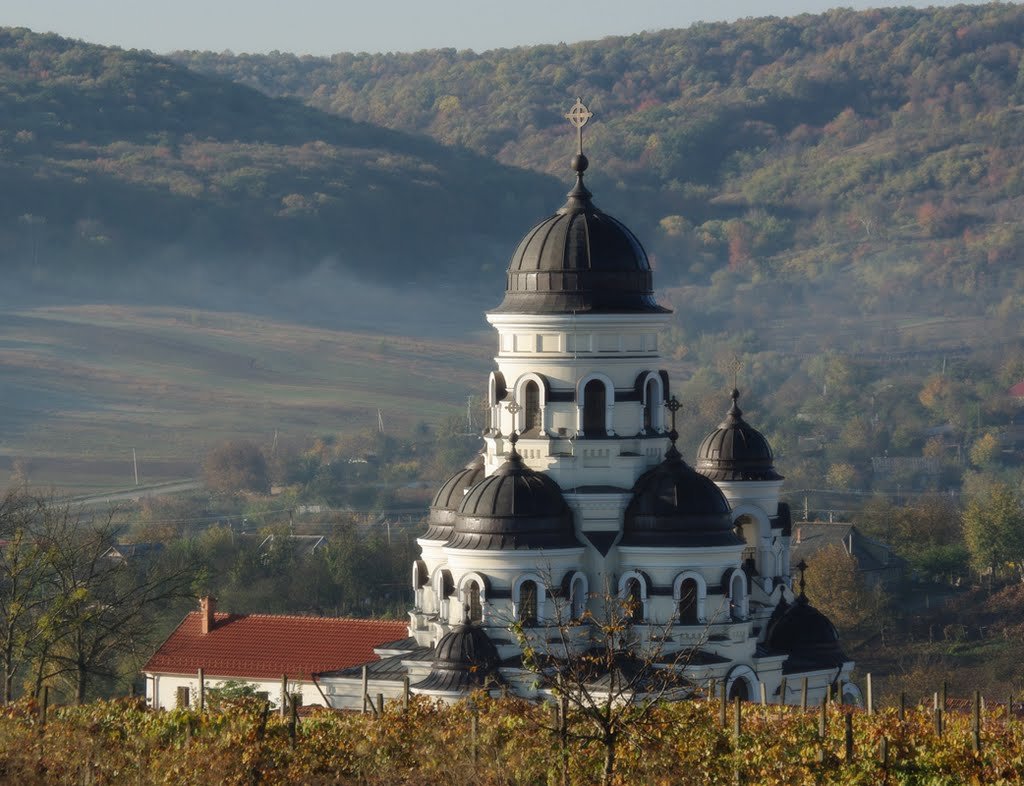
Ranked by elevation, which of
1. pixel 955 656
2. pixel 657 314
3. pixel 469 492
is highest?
pixel 657 314

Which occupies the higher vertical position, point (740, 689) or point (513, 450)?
point (513, 450)

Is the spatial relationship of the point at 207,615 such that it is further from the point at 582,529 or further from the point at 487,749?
the point at 487,749

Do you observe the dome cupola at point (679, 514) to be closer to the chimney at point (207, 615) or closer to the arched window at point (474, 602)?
the arched window at point (474, 602)

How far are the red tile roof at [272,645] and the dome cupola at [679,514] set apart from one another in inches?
273

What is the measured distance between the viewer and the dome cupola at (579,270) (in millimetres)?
49031

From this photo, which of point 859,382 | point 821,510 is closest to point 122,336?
point 859,382

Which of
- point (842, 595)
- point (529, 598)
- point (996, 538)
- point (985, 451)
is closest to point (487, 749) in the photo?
point (529, 598)

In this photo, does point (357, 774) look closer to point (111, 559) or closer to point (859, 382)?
point (111, 559)

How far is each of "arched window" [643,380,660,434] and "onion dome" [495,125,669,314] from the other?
152cm

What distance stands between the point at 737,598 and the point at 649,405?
432 cm

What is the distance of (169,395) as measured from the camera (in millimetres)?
176625

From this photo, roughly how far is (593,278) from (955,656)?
30.5 metres

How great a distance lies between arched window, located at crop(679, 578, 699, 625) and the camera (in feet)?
155

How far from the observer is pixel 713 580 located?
1870 inches
